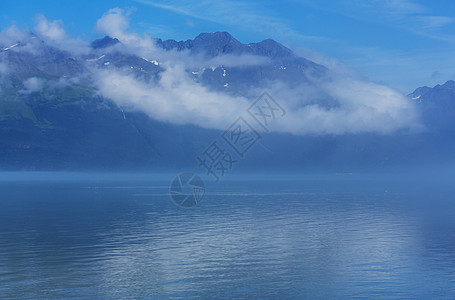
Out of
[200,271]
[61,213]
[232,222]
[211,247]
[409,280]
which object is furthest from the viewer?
[61,213]

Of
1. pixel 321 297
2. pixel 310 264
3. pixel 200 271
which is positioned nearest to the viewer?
pixel 321 297

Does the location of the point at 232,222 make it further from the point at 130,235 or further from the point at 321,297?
the point at 321,297

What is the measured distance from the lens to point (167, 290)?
55906mm

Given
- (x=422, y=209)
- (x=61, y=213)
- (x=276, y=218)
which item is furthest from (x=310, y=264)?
(x=422, y=209)

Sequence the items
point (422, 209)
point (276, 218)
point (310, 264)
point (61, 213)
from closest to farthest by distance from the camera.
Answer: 1. point (310, 264)
2. point (276, 218)
3. point (61, 213)
4. point (422, 209)

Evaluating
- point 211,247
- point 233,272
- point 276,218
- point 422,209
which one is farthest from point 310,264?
point 422,209

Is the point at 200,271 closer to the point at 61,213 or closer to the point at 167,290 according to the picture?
the point at 167,290

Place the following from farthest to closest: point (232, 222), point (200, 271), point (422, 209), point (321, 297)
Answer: point (422, 209), point (232, 222), point (200, 271), point (321, 297)

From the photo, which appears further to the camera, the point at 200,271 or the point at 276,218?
the point at 276,218

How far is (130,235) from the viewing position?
9669 centimetres

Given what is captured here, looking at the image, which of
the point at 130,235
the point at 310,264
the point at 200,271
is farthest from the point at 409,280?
the point at 130,235

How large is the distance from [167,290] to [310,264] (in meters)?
23.1

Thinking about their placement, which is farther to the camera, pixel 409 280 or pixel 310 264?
pixel 310 264

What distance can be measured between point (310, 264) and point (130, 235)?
40932mm
